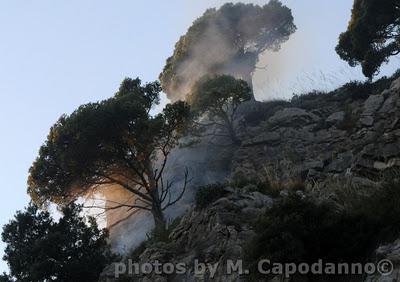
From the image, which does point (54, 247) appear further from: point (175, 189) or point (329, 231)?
point (175, 189)

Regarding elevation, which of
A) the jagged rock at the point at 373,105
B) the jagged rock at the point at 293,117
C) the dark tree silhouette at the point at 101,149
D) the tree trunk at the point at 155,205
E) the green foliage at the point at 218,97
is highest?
the green foliage at the point at 218,97

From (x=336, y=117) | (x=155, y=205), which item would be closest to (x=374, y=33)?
(x=336, y=117)

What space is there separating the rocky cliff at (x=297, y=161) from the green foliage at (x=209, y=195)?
219mm

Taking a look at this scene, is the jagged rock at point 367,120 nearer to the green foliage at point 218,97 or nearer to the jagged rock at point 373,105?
the jagged rock at point 373,105

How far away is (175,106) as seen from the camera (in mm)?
27047

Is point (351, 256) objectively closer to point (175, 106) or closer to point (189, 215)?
point (189, 215)

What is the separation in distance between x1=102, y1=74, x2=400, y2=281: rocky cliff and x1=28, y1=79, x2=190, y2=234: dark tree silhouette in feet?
14.6

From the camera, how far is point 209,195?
16.1m

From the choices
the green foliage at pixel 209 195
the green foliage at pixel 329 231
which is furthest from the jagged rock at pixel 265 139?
the green foliage at pixel 329 231

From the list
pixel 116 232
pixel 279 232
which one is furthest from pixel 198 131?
pixel 279 232

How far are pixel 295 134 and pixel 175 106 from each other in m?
10.7

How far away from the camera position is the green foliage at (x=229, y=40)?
48469mm

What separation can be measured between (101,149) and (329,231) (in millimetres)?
16398

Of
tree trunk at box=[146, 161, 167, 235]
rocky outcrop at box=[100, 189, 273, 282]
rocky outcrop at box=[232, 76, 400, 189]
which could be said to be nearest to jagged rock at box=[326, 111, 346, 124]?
rocky outcrop at box=[232, 76, 400, 189]
